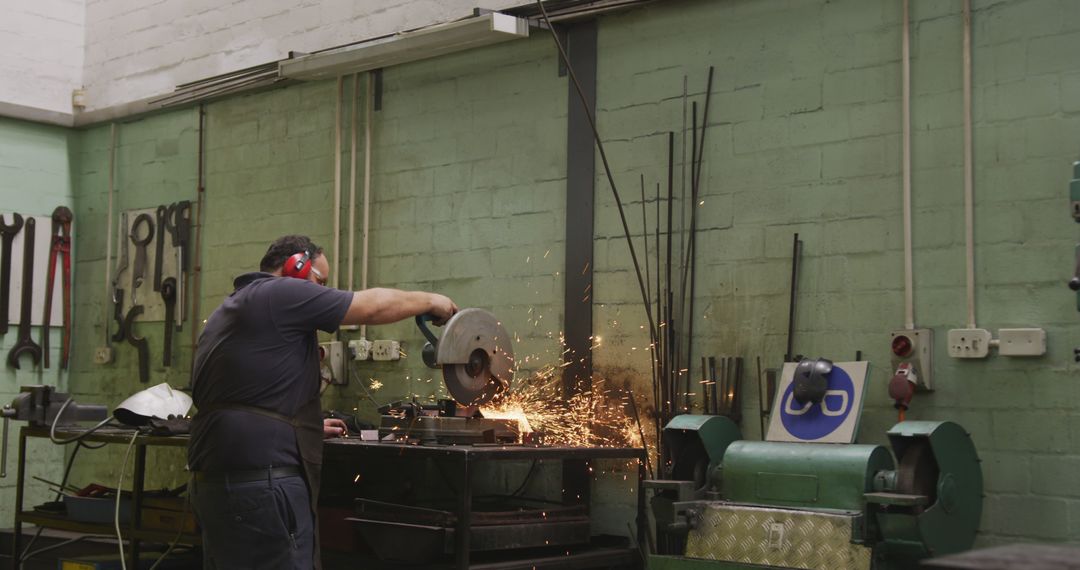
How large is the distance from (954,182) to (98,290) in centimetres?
475

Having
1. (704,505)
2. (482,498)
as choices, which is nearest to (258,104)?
(482,498)

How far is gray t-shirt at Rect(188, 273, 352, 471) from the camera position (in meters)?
3.66

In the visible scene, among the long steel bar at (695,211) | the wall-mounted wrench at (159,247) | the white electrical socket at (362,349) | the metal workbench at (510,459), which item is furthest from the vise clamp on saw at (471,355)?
the wall-mounted wrench at (159,247)

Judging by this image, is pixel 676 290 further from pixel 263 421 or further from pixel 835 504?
pixel 263 421

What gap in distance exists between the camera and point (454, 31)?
194 inches

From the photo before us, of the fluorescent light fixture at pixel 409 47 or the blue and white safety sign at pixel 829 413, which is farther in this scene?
the fluorescent light fixture at pixel 409 47

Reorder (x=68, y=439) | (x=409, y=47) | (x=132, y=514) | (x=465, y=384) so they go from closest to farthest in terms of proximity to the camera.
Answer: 1. (x=465, y=384)
2. (x=132, y=514)
3. (x=68, y=439)
4. (x=409, y=47)

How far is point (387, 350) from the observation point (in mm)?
5352

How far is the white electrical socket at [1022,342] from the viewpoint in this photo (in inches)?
141

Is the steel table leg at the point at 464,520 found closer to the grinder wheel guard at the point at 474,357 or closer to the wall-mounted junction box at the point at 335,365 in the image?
the grinder wheel guard at the point at 474,357

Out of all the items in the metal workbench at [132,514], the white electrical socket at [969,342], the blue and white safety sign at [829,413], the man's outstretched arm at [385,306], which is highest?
the man's outstretched arm at [385,306]

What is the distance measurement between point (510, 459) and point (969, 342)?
144 centimetres

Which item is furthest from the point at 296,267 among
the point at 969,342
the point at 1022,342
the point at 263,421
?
the point at 1022,342

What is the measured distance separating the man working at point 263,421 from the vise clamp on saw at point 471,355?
0.32 m
